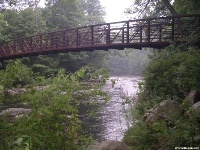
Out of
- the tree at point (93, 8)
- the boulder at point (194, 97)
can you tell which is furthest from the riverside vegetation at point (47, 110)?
the tree at point (93, 8)

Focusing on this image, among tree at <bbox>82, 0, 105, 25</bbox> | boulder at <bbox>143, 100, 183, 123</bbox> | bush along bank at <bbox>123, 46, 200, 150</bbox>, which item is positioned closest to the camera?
bush along bank at <bbox>123, 46, 200, 150</bbox>

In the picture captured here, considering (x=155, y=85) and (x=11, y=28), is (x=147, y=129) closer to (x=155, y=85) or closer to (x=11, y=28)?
(x=155, y=85)

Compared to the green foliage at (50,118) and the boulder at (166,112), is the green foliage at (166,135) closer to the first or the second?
the boulder at (166,112)

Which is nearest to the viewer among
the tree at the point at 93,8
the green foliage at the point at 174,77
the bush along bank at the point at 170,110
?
the bush along bank at the point at 170,110

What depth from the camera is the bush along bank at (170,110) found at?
4645 millimetres

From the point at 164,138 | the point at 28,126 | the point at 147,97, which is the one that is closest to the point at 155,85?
the point at 147,97

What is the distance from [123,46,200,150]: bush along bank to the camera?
4.64 metres

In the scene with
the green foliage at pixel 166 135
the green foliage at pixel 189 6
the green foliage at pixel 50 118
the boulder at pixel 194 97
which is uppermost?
the green foliage at pixel 189 6

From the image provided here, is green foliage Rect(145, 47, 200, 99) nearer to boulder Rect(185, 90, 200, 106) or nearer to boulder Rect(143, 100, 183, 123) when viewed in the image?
boulder Rect(185, 90, 200, 106)

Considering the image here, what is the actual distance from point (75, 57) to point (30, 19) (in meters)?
6.40

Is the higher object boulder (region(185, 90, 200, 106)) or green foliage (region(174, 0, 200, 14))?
green foliage (region(174, 0, 200, 14))

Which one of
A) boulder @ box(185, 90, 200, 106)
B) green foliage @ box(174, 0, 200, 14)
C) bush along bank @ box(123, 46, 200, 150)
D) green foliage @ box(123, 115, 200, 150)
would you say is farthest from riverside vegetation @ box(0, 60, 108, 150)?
green foliage @ box(174, 0, 200, 14)

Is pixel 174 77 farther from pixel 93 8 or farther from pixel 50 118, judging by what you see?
pixel 93 8

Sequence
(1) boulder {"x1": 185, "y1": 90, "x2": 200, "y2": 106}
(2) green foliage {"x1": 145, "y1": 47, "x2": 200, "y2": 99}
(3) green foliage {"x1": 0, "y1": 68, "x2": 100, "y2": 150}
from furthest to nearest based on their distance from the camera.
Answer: (2) green foliage {"x1": 145, "y1": 47, "x2": 200, "y2": 99}, (1) boulder {"x1": 185, "y1": 90, "x2": 200, "y2": 106}, (3) green foliage {"x1": 0, "y1": 68, "x2": 100, "y2": 150}
